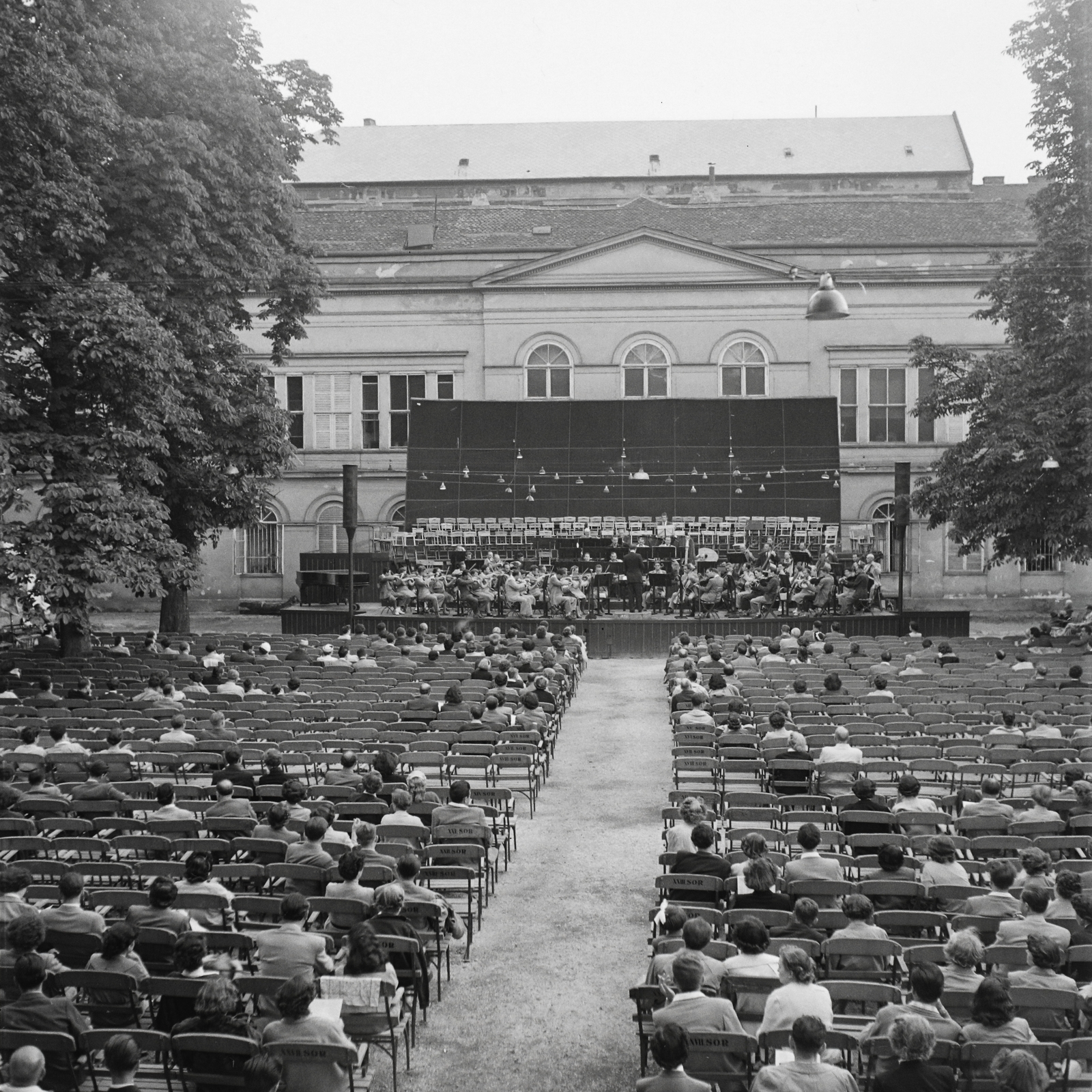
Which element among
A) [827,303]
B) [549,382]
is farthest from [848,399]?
[827,303]

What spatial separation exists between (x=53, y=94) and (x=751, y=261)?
83.4ft

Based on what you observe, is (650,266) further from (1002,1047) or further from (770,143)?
(1002,1047)

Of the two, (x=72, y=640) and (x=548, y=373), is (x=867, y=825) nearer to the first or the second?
(x=72, y=640)

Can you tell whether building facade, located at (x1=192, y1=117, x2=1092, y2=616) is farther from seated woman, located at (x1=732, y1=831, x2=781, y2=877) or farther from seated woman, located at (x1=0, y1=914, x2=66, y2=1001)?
seated woman, located at (x1=0, y1=914, x2=66, y2=1001)

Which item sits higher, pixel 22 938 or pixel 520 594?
pixel 520 594

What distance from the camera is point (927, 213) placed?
41.3 m

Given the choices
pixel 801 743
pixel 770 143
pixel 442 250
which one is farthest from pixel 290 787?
pixel 770 143

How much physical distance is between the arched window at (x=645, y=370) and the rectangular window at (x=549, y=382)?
6.79 ft

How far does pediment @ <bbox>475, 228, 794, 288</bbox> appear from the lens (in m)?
38.2

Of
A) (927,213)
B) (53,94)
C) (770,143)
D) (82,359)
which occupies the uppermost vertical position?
(770,143)

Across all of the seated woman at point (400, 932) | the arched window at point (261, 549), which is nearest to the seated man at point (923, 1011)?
the seated woman at point (400, 932)

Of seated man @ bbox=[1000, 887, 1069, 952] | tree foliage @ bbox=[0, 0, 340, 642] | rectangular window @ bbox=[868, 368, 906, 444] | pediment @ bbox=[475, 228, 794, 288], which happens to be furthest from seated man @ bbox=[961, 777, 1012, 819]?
pediment @ bbox=[475, 228, 794, 288]

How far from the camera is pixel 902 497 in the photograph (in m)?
27.5

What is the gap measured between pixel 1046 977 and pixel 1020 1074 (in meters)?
1.64
